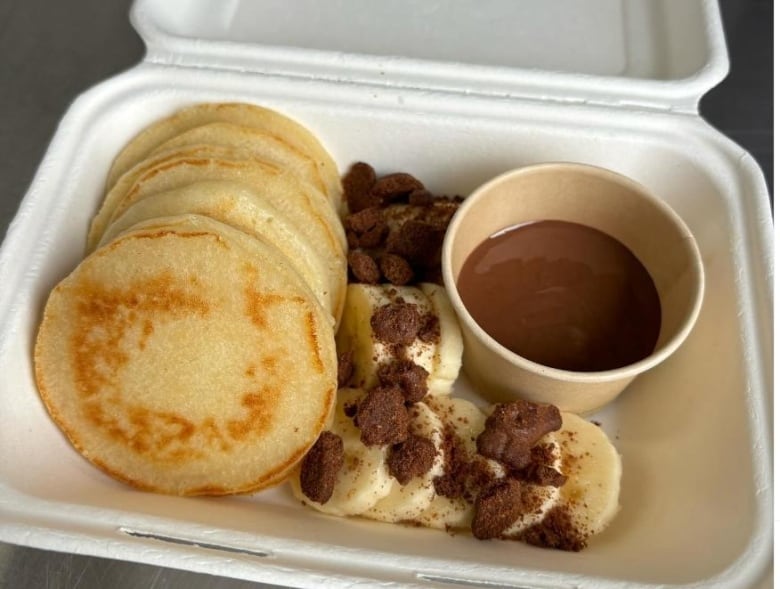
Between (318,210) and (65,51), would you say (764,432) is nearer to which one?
(318,210)

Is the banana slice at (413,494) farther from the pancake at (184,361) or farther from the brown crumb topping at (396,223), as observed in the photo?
the brown crumb topping at (396,223)

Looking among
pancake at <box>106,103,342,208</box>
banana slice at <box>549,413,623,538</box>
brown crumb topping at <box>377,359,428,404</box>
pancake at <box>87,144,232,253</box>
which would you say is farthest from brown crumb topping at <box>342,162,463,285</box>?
banana slice at <box>549,413,623,538</box>

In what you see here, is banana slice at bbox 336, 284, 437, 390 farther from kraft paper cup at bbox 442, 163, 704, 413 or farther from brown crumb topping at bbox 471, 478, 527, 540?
brown crumb topping at bbox 471, 478, 527, 540

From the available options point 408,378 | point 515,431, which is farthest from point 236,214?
point 515,431

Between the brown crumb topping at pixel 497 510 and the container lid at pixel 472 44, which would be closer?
the brown crumb topping at pixel 497 510

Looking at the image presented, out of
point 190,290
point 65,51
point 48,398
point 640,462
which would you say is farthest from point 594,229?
point 65,51

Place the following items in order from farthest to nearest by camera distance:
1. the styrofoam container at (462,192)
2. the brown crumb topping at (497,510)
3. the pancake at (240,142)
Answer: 1. the pancake at (240,142)
2. the brown crumb topping at (497,510)
3. the styrofoam container at (462,192)

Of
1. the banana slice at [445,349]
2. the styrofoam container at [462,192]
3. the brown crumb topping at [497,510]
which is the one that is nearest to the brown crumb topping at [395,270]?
the banana slice at [445,349]
